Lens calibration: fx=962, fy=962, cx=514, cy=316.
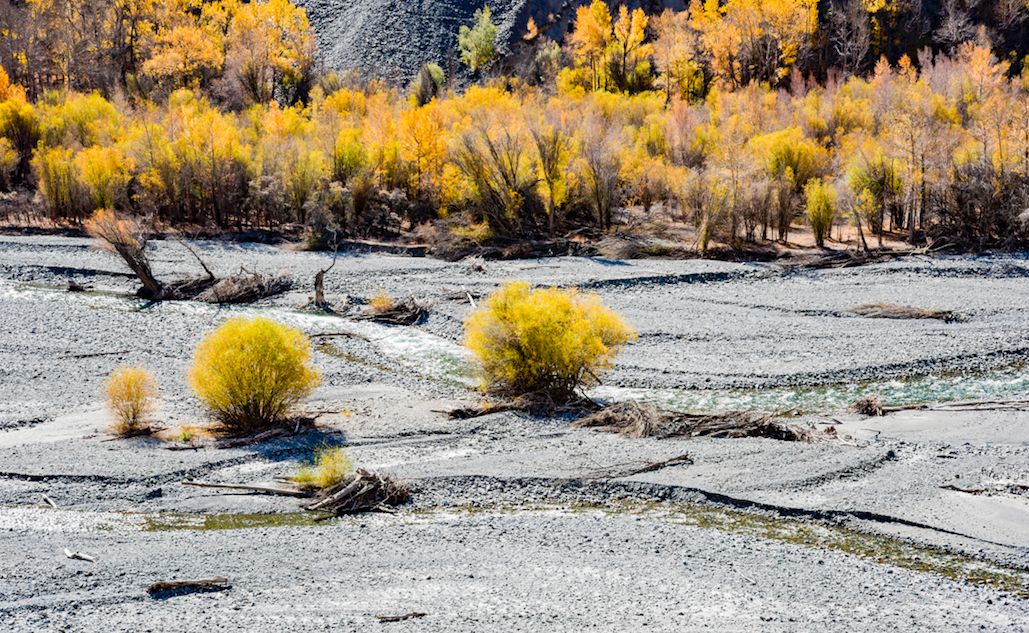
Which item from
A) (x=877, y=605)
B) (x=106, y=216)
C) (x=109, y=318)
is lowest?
(x=877, y=605)

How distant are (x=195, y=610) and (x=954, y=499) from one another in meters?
10.5

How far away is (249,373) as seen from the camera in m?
17.3

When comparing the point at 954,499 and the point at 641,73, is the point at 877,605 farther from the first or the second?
the point at 641,73

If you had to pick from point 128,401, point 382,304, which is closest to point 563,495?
point 128,401

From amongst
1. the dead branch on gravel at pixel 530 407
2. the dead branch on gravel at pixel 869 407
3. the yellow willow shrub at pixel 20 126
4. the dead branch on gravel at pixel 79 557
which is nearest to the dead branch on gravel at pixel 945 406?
the dead branch on gravel at pixel 869 407

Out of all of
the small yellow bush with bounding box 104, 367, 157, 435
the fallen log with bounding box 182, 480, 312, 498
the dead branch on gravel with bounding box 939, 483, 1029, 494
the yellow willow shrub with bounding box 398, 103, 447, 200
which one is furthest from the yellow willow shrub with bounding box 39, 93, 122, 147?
the dead branch on gravel with bounding box 939, 483, 1029, 494

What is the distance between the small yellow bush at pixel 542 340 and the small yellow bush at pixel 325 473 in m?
4.78

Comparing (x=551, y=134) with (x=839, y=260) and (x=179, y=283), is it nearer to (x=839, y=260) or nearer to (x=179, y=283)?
(x=839, y=260)

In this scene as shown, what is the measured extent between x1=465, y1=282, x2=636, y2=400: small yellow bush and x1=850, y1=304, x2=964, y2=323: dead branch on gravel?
9893 mm

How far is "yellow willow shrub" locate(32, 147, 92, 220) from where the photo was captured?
41.9 m

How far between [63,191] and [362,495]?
33.6m

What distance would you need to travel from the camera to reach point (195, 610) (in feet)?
35.7

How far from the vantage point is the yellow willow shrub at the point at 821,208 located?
36.2 meters

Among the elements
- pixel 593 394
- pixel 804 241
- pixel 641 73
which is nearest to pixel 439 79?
pixel 641 73
